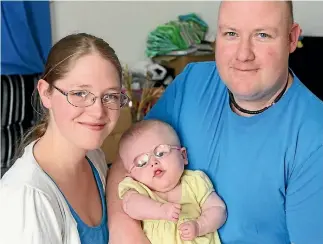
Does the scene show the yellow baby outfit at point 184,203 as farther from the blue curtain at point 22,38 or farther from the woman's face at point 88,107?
the blue curtain at point 22,38

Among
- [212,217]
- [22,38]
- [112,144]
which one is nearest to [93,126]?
[212,217]

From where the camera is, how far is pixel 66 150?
1316 mm

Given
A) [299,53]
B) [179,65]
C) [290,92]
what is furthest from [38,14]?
[290,92]

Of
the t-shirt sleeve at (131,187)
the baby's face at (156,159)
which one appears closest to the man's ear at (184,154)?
the baby's face at (156,159)

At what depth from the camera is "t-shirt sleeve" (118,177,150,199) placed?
1.38 metres

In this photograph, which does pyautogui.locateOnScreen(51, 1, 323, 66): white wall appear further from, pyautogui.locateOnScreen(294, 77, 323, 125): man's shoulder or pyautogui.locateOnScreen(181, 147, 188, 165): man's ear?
pyautogui.locateOnScreen(294, 77, 323, 125): man's shoulder

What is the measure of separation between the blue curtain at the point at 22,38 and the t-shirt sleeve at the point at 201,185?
2330 millimetres

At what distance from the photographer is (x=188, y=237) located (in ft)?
4.19

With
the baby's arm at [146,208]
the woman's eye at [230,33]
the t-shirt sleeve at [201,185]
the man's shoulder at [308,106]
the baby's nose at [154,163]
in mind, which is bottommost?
the baby's arm at [146,208]

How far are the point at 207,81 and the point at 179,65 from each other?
264 centimetres

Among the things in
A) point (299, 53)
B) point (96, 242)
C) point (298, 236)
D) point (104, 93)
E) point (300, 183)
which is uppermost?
point (104, 93)

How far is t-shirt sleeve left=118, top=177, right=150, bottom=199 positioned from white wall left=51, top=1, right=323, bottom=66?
270cm

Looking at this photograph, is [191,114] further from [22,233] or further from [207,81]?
[22,233]

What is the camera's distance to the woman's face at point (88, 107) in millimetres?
1247
